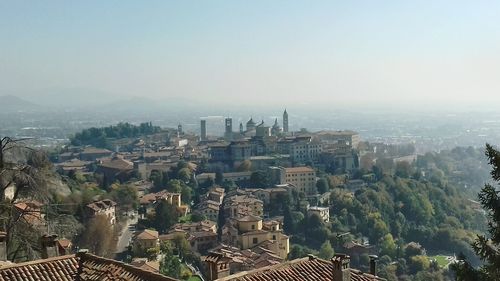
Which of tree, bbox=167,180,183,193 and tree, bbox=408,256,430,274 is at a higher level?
tree, bbox=167,180,183,193

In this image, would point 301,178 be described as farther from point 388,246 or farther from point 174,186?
point 388,246

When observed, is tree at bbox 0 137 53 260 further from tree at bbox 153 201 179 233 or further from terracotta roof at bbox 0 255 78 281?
tree at bbox 153 201 179 233

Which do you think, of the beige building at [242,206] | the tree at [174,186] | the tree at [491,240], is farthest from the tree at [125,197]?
the tree at [491,240]

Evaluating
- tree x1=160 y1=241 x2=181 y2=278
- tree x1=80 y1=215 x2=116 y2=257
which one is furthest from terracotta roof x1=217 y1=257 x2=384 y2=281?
tree x1=80 y1=215 x2=116 y2=257

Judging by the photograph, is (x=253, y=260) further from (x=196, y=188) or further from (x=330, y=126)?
(x=330, y=126)

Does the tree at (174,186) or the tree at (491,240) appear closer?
the tree at (491,240)

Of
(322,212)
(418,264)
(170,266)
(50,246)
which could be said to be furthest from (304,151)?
(50,246)

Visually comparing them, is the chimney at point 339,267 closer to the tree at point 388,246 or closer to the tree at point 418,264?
the tree at point 418,264
